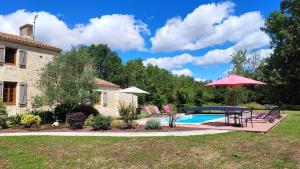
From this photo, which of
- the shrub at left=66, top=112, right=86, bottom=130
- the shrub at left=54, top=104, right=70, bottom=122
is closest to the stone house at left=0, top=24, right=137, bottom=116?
the shrub at left=54, top=104, right=70, bottom=122

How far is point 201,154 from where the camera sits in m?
8.88

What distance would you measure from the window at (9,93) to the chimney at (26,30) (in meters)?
6.47

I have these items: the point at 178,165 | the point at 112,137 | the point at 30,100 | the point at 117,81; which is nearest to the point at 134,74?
the point at 117,81

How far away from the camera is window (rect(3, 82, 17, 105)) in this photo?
745 inches

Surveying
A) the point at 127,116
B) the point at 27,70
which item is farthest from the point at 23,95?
the point at 127,116

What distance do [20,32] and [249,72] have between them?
31.9 meters

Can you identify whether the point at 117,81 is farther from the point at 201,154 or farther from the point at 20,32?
the point at 201,154

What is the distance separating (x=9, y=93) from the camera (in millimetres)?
19234

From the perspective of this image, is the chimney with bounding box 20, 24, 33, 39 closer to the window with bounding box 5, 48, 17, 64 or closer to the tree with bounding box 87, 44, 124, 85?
the window with bounding box 5, 48, 17, 64

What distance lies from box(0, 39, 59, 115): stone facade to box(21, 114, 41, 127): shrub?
2654mm

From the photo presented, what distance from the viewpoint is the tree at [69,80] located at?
54.7 ft

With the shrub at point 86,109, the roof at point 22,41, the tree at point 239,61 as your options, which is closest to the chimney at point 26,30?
the roof at point 22,41

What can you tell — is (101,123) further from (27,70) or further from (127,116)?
(27,70)

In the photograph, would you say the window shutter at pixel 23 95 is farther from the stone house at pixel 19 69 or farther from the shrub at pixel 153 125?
the shrub at pixel 153 125
